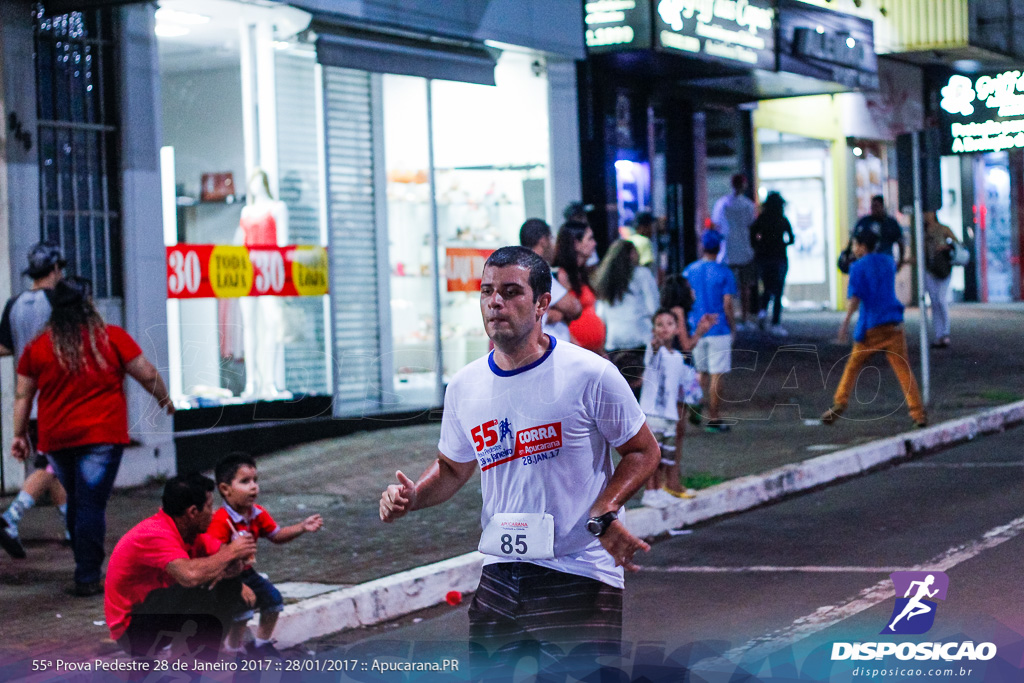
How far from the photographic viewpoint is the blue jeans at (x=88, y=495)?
24.1 ft

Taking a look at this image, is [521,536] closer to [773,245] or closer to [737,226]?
[773,245]

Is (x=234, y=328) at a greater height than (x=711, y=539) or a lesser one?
greater

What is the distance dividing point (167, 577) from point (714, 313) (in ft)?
25.5

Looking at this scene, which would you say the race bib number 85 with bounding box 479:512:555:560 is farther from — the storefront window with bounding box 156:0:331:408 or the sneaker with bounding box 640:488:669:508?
the storefront window with bounding box 156:0:331:408

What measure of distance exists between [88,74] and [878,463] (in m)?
7.30

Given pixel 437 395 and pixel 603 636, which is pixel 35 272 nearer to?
pixel 603 636

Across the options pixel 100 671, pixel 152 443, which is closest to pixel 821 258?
pixel 152 443

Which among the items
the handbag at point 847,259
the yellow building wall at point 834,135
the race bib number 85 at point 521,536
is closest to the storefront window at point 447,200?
the handbag at point 847,259

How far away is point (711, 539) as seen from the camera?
888cm

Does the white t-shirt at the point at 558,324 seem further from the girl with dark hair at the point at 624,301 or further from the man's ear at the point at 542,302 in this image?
the man's ear at the point at 542,302

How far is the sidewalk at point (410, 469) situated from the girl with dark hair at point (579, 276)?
1.50 meters

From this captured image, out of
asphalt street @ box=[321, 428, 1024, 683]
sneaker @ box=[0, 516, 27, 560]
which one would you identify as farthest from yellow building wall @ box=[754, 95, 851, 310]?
sneaker @ box=[0, 516, 27, 560]

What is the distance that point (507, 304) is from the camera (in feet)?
13.3

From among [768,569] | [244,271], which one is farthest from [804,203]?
[768,569]
